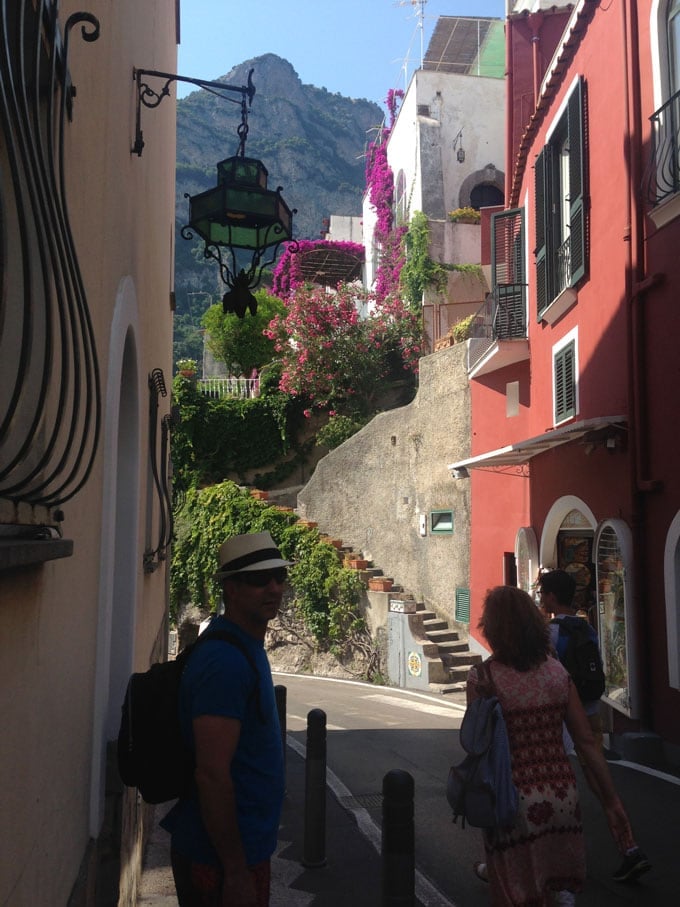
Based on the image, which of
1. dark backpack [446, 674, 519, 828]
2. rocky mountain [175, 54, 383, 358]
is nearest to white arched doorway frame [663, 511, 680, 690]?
dark backpack [446, 674, 519, 828]

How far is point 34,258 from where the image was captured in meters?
2.02

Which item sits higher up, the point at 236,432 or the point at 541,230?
the point at 541,230

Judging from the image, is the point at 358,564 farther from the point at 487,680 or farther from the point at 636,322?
the point at 487,680

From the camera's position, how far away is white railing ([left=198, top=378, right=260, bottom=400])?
82.3ft

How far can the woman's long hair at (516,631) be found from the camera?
3568 mm

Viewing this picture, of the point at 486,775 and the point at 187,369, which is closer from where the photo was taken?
the point at 486,775

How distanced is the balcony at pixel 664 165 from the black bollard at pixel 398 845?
20.1 ft

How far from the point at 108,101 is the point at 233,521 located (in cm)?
1514

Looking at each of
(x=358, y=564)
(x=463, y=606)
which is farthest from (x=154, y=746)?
(x=358, y=564)

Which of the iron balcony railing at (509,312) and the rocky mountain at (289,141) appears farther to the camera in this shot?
the rocky mountain at (289,141)

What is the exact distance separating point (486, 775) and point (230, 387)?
22968mm

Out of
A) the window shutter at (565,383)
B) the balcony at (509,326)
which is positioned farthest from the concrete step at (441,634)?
the window shutter at (565,383)

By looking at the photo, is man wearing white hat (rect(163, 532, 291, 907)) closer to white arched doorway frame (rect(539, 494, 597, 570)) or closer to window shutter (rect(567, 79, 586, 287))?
white arched doorway frame (rect(539, 494, 597, 570))

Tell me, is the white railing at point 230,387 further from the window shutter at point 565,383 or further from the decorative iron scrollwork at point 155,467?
the decorative iron scrollwork at point 155,467
